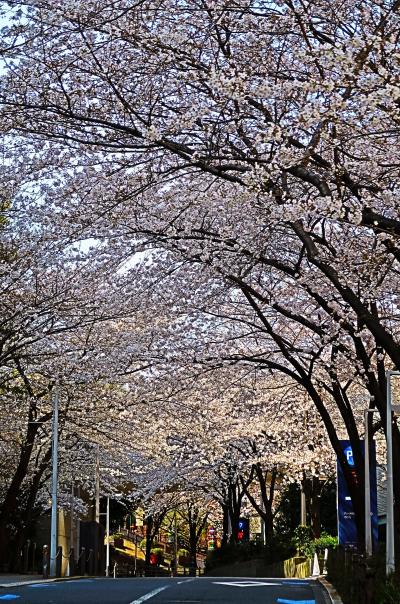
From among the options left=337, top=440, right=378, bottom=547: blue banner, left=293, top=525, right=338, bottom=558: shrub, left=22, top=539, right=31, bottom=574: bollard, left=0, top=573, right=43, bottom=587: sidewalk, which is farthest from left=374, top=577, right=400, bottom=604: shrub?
left=22, top=539, right=31, bottom=574: bollard

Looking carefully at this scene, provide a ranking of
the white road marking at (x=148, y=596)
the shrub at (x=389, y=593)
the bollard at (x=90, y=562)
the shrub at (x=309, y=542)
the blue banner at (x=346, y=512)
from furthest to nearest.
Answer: the bollard at (x=90, y=562), the shrub at (x=309, y=542), the blue banner at (x=346, y=512), the white road marking at (x=148, y=596), the shrub at (x=389, y=593)

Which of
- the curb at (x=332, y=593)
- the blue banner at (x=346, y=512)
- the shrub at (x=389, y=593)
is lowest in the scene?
the curb at (x=332, y=593)

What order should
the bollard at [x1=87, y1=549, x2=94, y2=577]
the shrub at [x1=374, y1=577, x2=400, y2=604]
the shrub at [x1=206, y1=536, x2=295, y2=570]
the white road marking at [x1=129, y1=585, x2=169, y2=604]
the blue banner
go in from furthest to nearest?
1. the bollard at [x1=87, y1=549, x2=94, y2=577]
2. the shrub at [x1=206, y1=536, x2=295, y2=570]
3. the blue banner
4. the white road marking at [x1=129, y1=585, x2=169, y2=604]
5. the shrub at [x1=374, y1=577, x2=400, y2=604]

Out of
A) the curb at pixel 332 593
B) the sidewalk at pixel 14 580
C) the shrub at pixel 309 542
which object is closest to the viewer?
the curb at pixel 332 593

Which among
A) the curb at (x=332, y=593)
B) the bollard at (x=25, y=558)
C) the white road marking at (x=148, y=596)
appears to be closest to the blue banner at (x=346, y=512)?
the curb at (x=332, y=593)

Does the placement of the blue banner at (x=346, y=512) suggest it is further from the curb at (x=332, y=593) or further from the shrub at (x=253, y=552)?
the shrub at (x=253, y=552)

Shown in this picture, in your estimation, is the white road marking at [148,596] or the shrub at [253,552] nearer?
the white road marking at [148,596]

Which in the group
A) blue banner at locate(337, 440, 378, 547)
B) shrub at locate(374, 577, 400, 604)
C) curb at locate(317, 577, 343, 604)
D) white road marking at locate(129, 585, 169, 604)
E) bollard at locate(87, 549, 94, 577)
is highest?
blue banner at locate(337, 440, 378, 547)

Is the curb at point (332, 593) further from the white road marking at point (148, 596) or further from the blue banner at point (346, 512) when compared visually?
the blue banner at point (346, 512)

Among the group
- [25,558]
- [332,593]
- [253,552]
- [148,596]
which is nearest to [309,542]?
[253,552]

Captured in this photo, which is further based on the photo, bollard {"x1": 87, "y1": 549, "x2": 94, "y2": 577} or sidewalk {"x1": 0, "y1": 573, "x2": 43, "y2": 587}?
bollard {"x1": 87, "y1": 549, "x2": 94, "y2": 577}

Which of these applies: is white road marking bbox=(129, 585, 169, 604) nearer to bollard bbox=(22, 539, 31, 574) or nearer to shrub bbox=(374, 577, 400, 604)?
shrub bbox=(374, 577, 400, 604)

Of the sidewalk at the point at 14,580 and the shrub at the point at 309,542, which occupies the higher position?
the shrub at the point at 309,542

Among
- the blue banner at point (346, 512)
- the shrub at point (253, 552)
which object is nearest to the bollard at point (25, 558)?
the shrub at point (253, 552)
